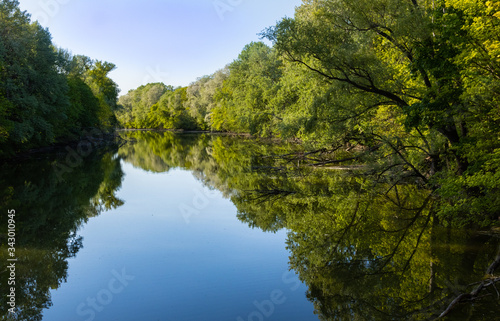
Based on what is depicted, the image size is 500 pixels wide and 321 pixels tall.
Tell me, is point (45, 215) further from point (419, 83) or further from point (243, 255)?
point (419, 83)

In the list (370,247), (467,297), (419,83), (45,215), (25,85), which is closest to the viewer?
(467,297)

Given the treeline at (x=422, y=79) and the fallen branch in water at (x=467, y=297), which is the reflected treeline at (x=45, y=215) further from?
the treeline at (x=422, y=79)

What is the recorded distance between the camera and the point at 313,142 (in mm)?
22719

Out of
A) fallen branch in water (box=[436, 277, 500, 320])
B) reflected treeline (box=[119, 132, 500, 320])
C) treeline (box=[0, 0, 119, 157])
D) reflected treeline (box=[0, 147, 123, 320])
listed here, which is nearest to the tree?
reflected treeline (box=[119, 132, 500, 320])

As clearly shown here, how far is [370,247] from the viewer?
10.6 meters

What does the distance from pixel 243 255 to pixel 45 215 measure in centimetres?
860

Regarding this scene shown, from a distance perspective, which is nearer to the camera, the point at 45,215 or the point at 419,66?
the point at 419,66

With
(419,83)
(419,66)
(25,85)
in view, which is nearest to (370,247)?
(419,66)

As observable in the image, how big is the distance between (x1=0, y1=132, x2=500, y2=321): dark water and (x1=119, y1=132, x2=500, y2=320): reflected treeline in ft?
0.12

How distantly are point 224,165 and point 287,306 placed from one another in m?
22.0

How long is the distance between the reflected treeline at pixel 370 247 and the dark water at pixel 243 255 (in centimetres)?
4

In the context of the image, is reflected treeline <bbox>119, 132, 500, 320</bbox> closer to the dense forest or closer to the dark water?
the dark water

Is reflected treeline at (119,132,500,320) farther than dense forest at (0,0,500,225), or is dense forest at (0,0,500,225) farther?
dense forest at (0,0,500,225)

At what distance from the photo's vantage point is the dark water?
747 cm
